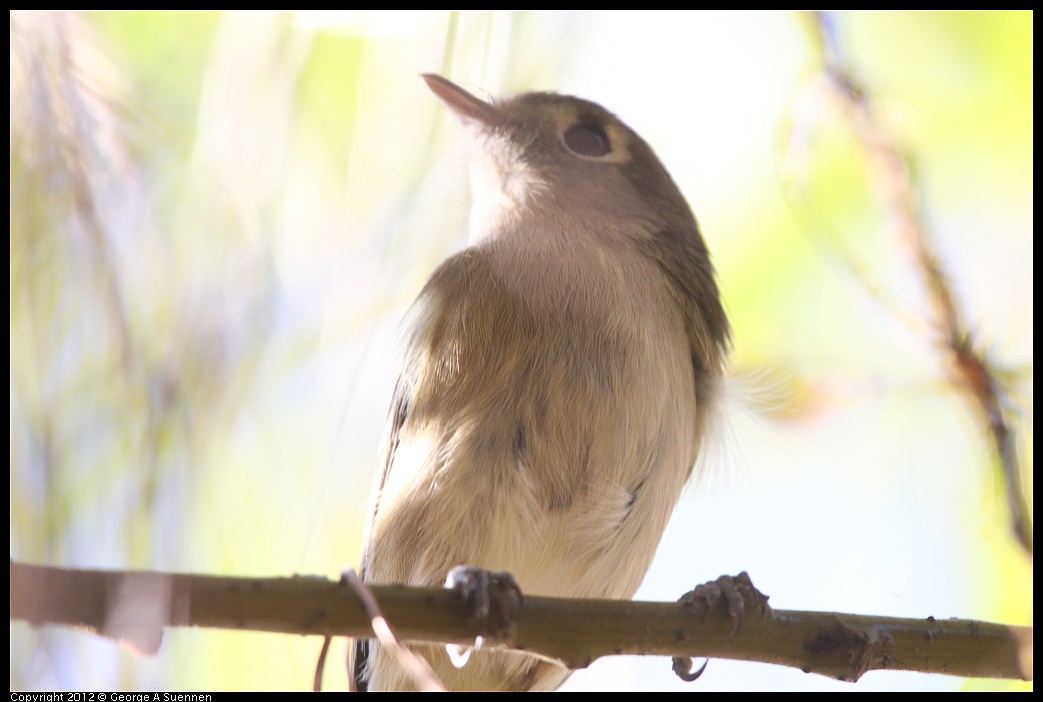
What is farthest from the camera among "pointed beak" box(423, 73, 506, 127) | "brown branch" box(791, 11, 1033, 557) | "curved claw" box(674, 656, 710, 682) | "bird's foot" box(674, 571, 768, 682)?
"pointed beak" box(423, 73, 506, 127)

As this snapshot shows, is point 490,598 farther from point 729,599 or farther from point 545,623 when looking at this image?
point 729,599

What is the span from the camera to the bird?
1453mm

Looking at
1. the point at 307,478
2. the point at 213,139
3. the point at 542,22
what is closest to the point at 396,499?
the point at 307,478

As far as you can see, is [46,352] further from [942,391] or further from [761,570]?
[942,391]

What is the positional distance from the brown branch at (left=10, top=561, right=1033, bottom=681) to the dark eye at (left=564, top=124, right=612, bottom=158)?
97 centimetres

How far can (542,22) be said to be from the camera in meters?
1.67

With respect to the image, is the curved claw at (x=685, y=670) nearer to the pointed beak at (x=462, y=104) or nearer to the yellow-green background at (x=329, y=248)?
the yellow-green background at (x=329, y=248)

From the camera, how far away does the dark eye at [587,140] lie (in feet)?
6.12

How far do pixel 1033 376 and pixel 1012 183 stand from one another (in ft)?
1.30

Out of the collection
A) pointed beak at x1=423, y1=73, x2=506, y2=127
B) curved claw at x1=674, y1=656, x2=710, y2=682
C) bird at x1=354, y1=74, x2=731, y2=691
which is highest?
pointed beak at x1=423, y1=73, x2=506, y2=127

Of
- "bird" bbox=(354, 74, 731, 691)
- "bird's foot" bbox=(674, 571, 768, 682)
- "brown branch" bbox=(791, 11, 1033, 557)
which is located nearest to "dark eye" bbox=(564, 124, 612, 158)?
"bird" bbox=(354, 74, 731, 691)

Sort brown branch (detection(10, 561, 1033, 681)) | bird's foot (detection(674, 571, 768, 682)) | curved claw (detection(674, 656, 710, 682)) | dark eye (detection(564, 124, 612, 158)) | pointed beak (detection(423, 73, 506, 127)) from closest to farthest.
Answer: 1. brown branch (detection(10, 561, 1033, 681))
2. bird's foot (detection(674, 571, 768, 682))
3. curved claw (detection(674, 656, 710, 682))
4. pointed beak (detection(423, 73, 506, 127))
5. dark eye (detection(564, 124, 612, 158))

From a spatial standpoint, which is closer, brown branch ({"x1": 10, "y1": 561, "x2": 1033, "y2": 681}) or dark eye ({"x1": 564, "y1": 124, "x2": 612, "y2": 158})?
brown branch ({"x1": 10, "y1": 561, "x2": 1033, "y2": 681})

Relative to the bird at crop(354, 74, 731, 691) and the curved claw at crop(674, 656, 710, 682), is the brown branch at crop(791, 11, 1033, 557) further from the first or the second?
the curved claw at crop(674, 656, 710, 682)
